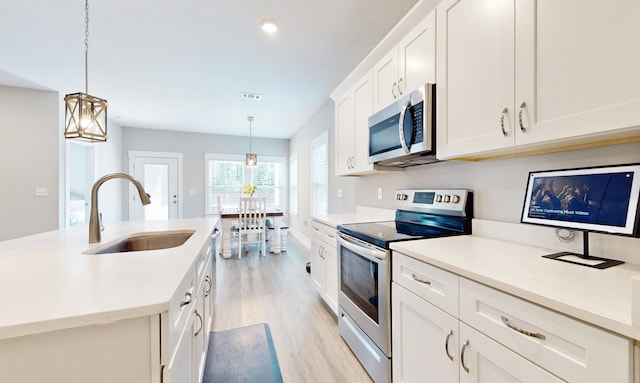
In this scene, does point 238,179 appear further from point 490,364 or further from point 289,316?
point 490,364

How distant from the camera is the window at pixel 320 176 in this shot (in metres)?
4.20

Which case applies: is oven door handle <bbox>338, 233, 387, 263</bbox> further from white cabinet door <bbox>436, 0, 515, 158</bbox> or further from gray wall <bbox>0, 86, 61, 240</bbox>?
gray wall <bbox>0, 86, 61, 240</bbox>

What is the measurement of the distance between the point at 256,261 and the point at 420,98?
350cm

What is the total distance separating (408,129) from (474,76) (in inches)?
18.2

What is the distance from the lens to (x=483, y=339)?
918mm

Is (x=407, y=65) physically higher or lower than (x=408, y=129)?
higher

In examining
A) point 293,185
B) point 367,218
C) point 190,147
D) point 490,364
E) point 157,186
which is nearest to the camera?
point 490,364

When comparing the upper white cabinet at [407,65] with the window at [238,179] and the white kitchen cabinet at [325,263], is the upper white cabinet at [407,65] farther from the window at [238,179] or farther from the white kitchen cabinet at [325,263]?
the window at [238,179]

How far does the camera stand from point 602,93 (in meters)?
0.86

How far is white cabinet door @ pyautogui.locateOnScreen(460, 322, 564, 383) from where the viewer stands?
774mm

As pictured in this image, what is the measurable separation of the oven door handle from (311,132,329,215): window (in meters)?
2.18

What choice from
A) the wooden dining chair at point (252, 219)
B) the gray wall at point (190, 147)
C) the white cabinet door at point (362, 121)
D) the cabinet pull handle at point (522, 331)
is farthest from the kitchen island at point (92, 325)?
the gray wall at point (190, 147)

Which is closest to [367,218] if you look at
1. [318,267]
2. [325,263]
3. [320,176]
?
[325,263]

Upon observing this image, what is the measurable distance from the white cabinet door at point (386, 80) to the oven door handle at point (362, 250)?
43.2 inches
